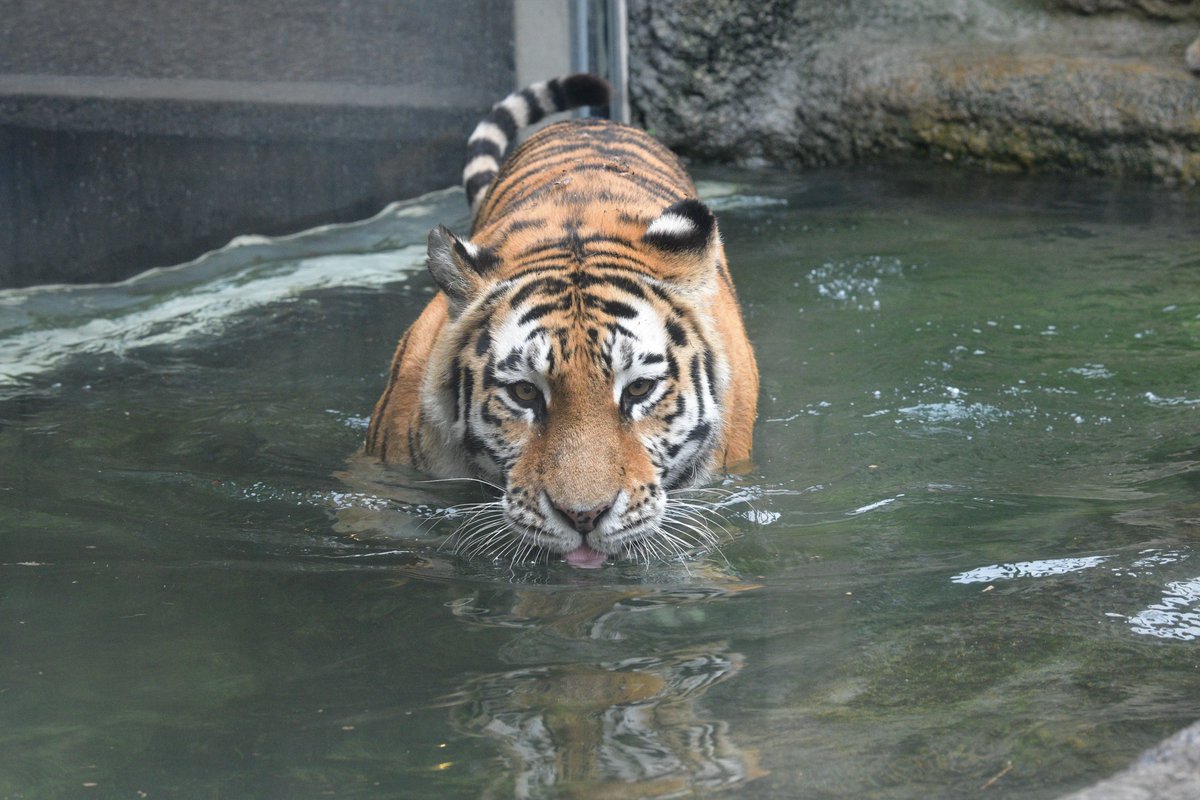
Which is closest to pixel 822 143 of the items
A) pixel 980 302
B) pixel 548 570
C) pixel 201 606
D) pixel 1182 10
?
pixel 1182 10

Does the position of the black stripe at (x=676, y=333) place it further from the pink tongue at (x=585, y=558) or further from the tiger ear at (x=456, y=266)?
the pink tongue at (x=585, y=558)

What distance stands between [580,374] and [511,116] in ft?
9.19

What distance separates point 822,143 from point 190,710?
22.2 feet

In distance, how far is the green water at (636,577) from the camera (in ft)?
6.14

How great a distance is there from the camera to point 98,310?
506cm

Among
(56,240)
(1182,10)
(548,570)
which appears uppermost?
(1182,10)

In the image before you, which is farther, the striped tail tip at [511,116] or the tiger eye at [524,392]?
the striped tail tip at [511,116]

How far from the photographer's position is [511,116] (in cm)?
543

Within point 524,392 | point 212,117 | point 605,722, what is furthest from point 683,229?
point 212,117

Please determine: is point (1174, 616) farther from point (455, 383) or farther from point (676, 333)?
point (455, 383)

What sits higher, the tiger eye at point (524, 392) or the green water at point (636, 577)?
the tiger eye at point (524, 392)

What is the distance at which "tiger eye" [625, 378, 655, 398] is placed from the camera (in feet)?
9.77

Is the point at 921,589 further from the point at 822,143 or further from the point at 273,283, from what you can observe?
the point at 822,143

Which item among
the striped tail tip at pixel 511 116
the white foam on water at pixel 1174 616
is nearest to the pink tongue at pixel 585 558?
the white foam on water at pixel 1174 616
